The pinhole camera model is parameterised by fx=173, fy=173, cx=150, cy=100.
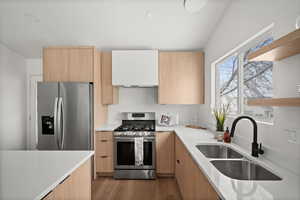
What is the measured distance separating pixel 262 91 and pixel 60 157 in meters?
1.92

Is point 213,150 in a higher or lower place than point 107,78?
lower

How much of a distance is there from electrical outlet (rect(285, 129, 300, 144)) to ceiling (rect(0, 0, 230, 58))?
68.8 inches

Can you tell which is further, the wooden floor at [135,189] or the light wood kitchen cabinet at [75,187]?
the wooden floor at [135,189]

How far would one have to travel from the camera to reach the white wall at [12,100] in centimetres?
349

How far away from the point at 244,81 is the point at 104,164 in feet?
8.08

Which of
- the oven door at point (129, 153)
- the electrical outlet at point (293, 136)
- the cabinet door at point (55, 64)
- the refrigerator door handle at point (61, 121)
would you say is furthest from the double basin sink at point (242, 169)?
the cabinet door at point (55, 64)

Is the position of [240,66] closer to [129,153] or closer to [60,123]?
[129,153]

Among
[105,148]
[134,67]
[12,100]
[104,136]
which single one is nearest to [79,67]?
[134,67]

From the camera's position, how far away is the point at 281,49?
1.03m

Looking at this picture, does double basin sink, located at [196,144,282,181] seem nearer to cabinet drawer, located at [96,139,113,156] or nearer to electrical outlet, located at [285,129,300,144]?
electrical outlet, located at [285,129,300,144]

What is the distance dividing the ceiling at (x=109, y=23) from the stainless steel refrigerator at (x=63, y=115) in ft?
3.12

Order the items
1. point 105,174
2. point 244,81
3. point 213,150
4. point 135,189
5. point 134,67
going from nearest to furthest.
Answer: point 213,150, point 244,81, point 135,189, point 105,174, point 134,67

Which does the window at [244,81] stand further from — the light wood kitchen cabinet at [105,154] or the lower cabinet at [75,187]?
the light wood kitchen cabinet at [105,154]

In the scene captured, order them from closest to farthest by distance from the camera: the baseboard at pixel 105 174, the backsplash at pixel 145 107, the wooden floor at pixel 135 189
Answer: the wooden floor at pixel 135 189 < the baseboard at pixel 105 174 < the backsplash at pixel 145 107
